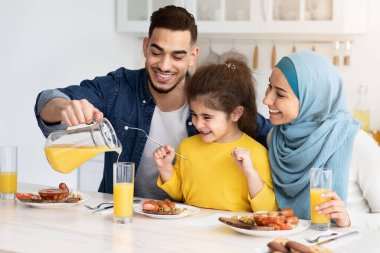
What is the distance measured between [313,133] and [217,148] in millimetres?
426

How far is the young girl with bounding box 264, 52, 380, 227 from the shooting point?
2.38 m

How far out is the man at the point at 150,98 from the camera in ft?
9.32

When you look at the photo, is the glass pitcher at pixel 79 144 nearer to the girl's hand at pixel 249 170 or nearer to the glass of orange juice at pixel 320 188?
the girl's hand at pixel 249 170

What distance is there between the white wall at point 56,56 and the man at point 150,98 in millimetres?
1718

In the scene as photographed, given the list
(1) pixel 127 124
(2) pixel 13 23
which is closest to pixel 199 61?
(2) pixel 13 23

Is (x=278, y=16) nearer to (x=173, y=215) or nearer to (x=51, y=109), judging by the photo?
(x=51, y=109)

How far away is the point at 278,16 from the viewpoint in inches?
→ 175

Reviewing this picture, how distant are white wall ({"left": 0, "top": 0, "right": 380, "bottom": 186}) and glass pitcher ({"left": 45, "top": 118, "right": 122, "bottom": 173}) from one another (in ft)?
7.65

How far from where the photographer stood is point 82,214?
7.86ft

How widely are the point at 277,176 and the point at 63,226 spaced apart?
2.57 feet

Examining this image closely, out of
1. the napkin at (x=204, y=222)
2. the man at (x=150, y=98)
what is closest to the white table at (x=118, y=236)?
the napkin at (x=204, y=222)

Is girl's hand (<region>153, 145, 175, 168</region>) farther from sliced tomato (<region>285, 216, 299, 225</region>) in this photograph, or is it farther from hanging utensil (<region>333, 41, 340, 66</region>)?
hanging utensil (<region>333, 41, 340, 66</region>)

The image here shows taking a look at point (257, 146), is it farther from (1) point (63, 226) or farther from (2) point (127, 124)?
(1) point (63, 226)

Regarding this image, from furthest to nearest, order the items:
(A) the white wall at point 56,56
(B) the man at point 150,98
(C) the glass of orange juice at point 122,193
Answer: (A) the white wall at point 56,56, (B) the man at point 150,98, (C) the glass of orange juice at point 122,193
